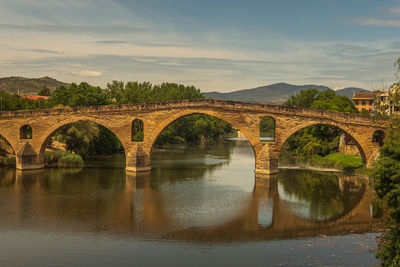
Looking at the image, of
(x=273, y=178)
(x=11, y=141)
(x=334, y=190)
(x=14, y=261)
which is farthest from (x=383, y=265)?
(x=11, y=141)

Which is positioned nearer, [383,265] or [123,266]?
[383,265]

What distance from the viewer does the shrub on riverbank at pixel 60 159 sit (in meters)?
38.2

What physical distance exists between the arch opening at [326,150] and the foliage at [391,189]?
21.7 metres

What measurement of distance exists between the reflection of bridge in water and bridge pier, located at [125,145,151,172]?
5.45m

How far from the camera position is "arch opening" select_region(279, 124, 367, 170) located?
3791 cm

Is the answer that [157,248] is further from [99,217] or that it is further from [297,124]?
[297,124]

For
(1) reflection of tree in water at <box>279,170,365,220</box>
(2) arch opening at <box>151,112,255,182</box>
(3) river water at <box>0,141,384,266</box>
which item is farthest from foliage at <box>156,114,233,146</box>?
(1) reflection of tree in water at <box>279,170,365,220</box>

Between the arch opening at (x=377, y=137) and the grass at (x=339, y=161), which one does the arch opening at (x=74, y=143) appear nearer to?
the grass at (x=339, y=161)

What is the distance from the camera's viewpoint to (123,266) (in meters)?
14.3

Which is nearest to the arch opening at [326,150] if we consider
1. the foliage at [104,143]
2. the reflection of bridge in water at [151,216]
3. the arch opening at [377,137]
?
the arch opening at [377,137]

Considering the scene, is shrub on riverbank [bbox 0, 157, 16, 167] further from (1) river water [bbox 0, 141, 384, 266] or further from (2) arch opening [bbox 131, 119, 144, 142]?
(2) arch opening [bbox 131, 119, 144, 142]

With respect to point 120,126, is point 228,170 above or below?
below

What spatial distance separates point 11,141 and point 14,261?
24.3 metres

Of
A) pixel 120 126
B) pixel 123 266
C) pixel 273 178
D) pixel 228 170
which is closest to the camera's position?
pixel 123 266
